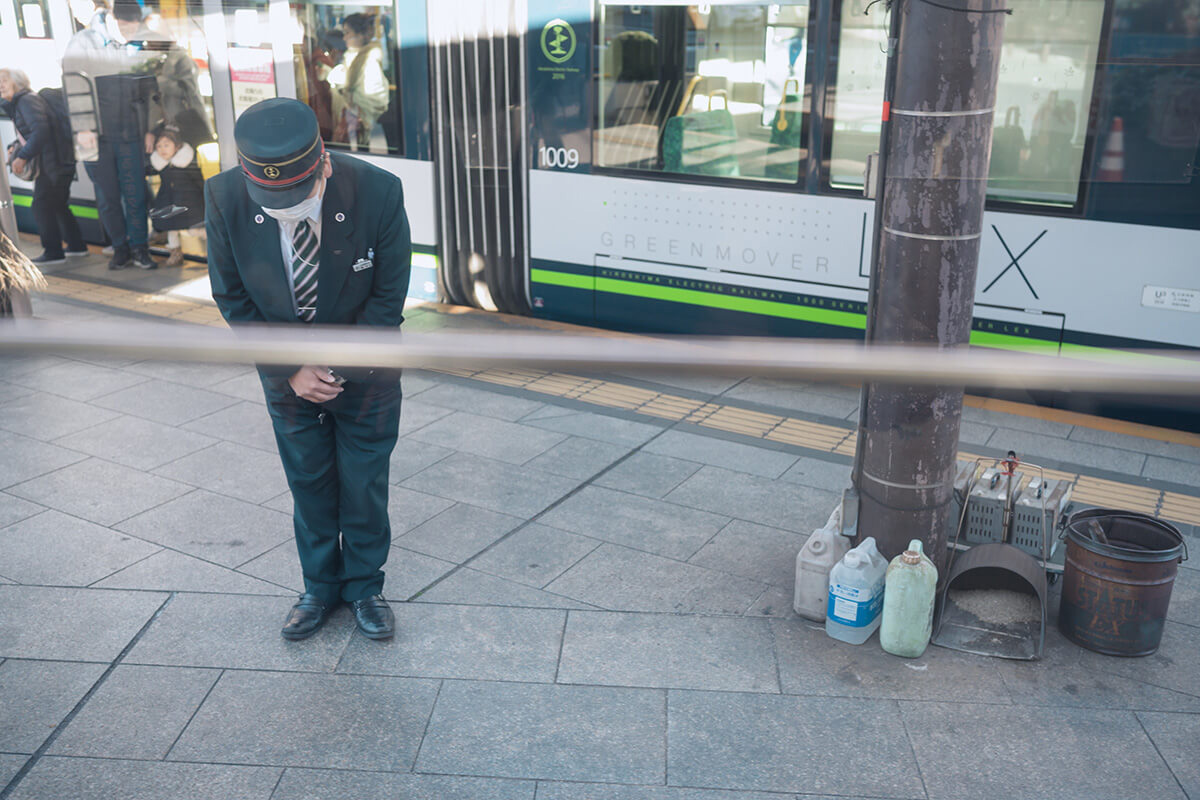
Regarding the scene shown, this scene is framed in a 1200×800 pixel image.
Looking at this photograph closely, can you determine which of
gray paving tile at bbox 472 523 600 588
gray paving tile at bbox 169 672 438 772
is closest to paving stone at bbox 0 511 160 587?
gray paving tile at bbox 169 672 438 772

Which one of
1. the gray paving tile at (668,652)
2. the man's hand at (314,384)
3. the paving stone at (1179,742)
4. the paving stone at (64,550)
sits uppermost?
the man's hand at (314,384)

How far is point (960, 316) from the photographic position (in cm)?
383

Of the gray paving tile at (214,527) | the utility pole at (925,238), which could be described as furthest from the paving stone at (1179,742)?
the gray paving tile at (214,527)

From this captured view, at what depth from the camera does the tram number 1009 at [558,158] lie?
7602 mm

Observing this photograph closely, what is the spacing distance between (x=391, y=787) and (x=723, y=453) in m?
3.02

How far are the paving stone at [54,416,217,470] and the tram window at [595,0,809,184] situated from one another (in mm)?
3353

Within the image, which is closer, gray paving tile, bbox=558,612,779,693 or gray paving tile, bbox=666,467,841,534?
gray paving tile, bbox=558,612,779,693

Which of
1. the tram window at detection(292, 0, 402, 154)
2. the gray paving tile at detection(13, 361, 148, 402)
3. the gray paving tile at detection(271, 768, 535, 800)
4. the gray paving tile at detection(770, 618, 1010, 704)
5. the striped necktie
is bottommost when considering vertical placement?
the gray paving tile at detection(271, 768, 535, 800)

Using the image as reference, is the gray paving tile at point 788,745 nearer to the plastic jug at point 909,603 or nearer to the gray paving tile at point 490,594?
the plastic jug at point 909,603

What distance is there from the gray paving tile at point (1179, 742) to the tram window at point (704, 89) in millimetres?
4057

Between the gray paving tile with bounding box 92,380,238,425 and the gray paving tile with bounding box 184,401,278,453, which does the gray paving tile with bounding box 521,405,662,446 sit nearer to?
the gray paving tile with bounding box 184,401,278,453

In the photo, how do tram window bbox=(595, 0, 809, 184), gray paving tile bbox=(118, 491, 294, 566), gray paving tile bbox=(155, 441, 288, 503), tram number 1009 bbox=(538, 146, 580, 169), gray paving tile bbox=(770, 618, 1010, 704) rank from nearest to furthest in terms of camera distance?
gray paving tile bbox=(770, 618, 1010, 704) → gray paving tile bbox=(118, 491, 294, 566) → gray paving tile bbox=(155, 441, 288, 503) → tram window bbox=(595, 0, 809, 184) → tram number 1009 bbox=(538, 146, 580, 169)

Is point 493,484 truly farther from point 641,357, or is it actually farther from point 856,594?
point 641,357

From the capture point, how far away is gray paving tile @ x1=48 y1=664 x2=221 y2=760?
133 inches
